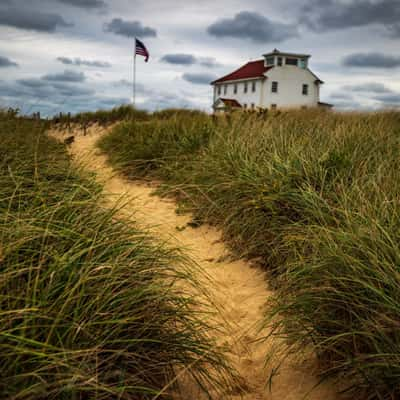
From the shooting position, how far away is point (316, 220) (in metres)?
4.27

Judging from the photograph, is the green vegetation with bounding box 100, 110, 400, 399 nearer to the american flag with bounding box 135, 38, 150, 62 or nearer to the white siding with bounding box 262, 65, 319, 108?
the american flag with bounding box 135, 38, 150, 62

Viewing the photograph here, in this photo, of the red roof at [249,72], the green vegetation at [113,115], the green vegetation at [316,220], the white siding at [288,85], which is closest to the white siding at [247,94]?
the red roof at [249,72]

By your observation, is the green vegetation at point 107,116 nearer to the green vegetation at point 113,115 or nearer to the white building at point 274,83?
the green vegetation at point 113,115

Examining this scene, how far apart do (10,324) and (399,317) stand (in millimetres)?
1970

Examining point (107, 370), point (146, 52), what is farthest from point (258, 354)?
point (146, 52)

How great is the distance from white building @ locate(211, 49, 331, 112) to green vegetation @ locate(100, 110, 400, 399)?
37.8m

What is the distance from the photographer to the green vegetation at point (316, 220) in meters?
2.64

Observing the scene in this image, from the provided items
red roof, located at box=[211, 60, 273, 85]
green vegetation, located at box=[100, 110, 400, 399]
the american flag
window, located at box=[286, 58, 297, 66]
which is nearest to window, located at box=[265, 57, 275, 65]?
red roof, located at box=[211, 60, 273, 85]

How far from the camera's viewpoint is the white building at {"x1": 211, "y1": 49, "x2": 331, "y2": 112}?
45594mm

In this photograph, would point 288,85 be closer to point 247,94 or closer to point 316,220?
point 247,94

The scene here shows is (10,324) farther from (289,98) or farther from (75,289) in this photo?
(289,98)

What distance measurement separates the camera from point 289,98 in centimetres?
4756

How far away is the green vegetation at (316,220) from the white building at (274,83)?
124 ft

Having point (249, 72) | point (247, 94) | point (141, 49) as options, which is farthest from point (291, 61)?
point (141, 49)
